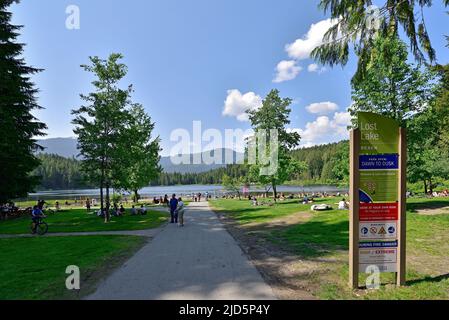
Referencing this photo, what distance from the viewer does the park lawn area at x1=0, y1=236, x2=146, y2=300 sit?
→ 19.8 feet

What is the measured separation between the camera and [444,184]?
40469 millimetres

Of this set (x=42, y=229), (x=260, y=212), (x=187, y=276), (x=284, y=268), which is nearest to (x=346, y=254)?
(x=284, y=268)

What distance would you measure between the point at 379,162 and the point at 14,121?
30037 millimetres

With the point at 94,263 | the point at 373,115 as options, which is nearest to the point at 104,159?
the point at 94,263

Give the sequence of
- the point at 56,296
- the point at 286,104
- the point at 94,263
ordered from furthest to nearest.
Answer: the point at 286,104 → the point at 94,263 → the point at 56,296

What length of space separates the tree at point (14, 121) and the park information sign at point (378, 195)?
76.0ft

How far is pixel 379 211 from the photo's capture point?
6.08 meters

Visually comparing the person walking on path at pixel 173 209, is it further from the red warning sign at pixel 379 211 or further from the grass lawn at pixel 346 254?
the red warning sign at pixel 379 211

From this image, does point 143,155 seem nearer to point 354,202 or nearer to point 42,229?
point 42,229

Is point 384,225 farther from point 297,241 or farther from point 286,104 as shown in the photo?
point 286,104

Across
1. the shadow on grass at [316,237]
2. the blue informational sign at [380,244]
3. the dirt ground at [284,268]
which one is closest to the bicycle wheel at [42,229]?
the dirt ground at [284,268]

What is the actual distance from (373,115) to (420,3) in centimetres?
253

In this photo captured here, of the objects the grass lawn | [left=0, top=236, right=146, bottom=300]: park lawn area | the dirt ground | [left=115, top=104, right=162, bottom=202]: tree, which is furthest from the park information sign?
[left=115, top=104, right=162, bottom=202]: tree

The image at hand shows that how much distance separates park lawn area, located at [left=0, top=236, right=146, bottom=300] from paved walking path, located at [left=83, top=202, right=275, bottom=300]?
0.55m
